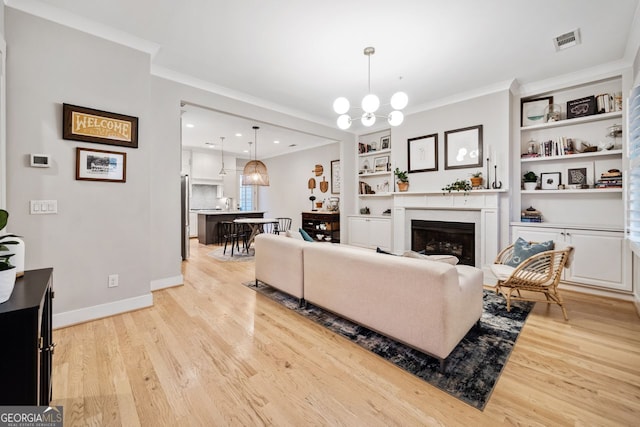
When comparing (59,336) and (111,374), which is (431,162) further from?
(59,336)

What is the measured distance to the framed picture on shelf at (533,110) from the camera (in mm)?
3977

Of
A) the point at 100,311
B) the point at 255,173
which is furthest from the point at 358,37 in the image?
the point at 255,173

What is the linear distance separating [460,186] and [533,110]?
1501 mm

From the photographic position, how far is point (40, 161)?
239 centimetres

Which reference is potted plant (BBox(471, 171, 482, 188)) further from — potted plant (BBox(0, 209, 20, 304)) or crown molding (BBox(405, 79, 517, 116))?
potted plant (BBox(0, 209, 20, 304))

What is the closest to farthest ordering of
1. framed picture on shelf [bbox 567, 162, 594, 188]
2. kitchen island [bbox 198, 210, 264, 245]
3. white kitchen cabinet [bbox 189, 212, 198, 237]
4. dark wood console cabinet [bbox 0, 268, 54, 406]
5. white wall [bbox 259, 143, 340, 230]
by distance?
dark wood console cabinet [bbox 0, 268, 54, 406], framed picture on shelf [bbox 567, 162, 594, 188], kitchen island [bbox 198, 210, 264, 245], white wall [bbox 259, 143, 340, 230], white kitchen cabinet [bbox 189, 212, 198, 237]

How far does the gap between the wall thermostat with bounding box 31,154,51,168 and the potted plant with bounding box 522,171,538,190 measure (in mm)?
5756

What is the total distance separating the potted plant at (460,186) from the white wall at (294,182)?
11.2ft

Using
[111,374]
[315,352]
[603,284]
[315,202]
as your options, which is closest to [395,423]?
→ [315,352]

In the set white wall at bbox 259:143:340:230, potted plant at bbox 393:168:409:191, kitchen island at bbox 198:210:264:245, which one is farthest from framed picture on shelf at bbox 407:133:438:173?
kitchen island at bbox 198:210:264:245

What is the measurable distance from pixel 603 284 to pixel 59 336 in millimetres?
5834

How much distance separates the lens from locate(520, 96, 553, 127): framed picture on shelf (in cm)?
398

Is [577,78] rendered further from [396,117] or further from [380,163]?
[380,163]

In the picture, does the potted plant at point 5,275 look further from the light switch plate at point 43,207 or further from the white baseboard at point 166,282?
the white baseboard at point 166,282
